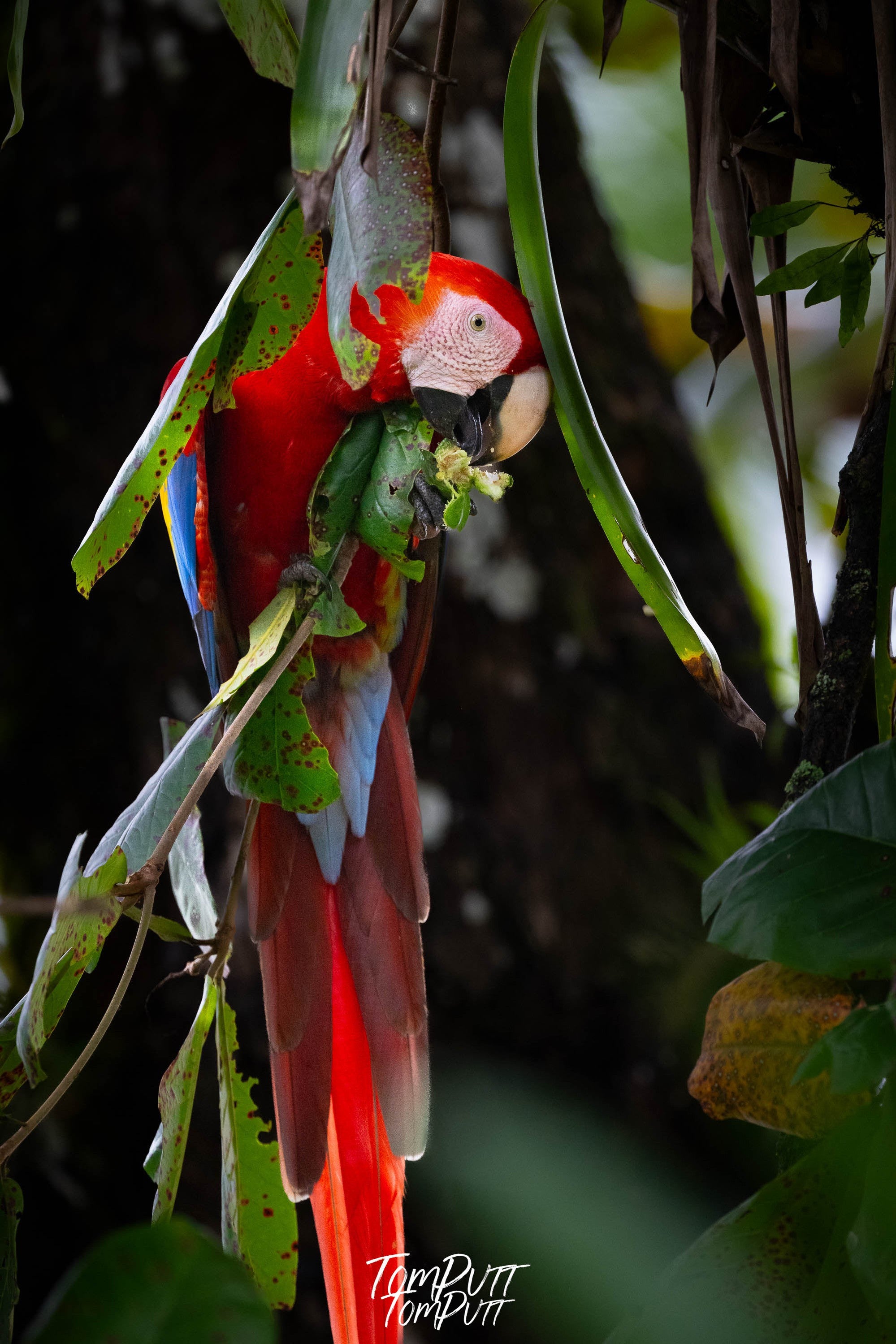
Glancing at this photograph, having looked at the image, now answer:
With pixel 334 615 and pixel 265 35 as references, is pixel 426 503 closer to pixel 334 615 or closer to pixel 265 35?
pixel 334 615

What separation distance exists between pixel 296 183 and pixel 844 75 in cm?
27

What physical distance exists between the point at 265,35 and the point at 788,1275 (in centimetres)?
52

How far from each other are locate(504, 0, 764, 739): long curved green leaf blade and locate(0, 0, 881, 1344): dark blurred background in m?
0.58

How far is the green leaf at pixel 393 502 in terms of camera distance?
1.61 feet

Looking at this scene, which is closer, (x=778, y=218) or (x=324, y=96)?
(x=324, y=96)

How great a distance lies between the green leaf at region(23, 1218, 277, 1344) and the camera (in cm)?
26

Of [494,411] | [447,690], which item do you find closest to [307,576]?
[494,411]

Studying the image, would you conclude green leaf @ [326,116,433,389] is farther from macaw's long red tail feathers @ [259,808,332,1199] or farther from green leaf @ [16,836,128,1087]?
macaw's long red tail feathers @ [259,808,332,1199]

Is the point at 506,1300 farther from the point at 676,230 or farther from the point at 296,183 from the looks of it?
the point at 676,230

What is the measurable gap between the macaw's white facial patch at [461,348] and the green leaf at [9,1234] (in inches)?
16.7

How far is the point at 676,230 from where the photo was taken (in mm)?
1624

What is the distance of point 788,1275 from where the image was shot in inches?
13.3

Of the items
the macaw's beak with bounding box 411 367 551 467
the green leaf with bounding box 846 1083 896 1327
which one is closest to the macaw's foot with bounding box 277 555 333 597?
the macaw's beak with bounding box 411 367 551 467

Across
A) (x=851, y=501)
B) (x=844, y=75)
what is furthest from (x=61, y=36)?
(x=851, y=501)
